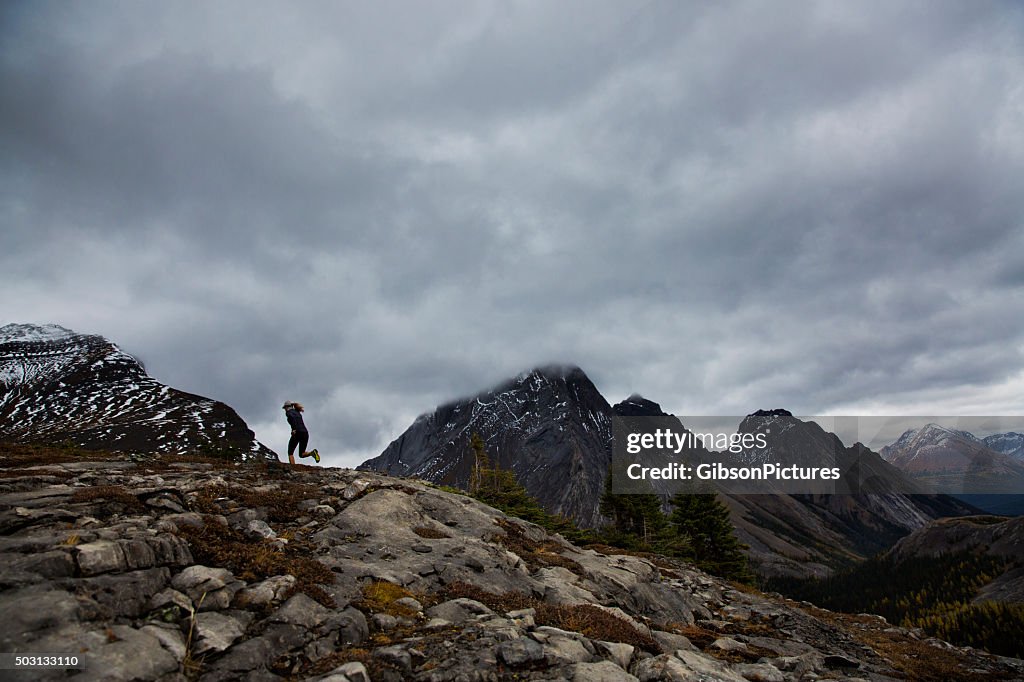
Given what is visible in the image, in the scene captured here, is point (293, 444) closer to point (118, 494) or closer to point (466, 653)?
point (118, 494)

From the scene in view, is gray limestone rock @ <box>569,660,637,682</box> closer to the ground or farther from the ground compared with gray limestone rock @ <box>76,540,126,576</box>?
closer to the ground

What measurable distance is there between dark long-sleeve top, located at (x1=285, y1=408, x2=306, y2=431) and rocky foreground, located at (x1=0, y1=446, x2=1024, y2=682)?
2.27 m

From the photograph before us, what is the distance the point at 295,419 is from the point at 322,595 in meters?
14.3

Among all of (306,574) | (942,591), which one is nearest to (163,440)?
(306,574)

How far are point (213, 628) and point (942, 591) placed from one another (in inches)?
5550

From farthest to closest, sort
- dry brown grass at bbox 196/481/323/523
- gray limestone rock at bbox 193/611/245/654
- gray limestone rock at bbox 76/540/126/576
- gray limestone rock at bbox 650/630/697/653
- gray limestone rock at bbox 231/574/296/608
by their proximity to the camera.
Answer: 1. dry brown grass at bbox 196/481/323/523
2. gray limestone rock at bbox 650/630/697/653
3. gray limestone rock at bbox 231/574/296/608
4. gray limestone rock at bbox 76/540/126/576
5. gray limestone rock at bbox 193/611/245/654

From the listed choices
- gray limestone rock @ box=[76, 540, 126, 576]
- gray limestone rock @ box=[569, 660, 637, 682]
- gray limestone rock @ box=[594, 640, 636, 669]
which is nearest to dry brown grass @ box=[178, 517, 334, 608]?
gray limestone rock @ box=[76, 540, 126, 576]

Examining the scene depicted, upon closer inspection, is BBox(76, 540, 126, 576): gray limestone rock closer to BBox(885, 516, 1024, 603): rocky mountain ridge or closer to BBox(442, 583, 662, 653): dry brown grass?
BBox(442, 583, 662, 653): dry brown grass

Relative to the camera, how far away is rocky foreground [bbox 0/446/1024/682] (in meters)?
8.60

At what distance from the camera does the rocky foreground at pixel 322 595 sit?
28.2ft

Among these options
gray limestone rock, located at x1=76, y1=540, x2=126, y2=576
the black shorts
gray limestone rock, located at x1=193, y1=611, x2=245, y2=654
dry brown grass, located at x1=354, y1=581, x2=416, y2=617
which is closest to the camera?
gray limestone rock, located at x1=193, y1=611, x2=245, y2=654

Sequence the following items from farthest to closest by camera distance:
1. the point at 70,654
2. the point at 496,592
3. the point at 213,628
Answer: the point at 496,592, the point at 213,628, the point at 70,654

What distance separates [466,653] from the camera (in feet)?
32.8

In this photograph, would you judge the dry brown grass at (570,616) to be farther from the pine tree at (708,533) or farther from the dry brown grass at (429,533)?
the pine tree at (708,533)
